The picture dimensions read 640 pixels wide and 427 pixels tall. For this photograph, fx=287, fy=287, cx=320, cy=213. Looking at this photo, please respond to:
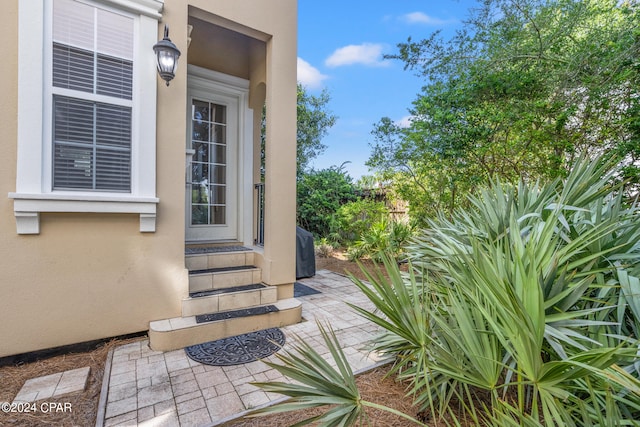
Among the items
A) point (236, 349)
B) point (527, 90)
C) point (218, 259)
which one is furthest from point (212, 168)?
point (527, 90)

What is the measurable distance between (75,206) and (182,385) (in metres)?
1.90

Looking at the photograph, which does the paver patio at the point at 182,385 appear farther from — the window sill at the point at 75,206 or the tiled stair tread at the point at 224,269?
the window sill at the point at 75,206

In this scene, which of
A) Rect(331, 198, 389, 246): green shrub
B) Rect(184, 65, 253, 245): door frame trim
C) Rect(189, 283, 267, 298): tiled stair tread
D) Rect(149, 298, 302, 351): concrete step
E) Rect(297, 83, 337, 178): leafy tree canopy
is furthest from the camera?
Rect(297, 83, 337, 178): leafy tree canopy

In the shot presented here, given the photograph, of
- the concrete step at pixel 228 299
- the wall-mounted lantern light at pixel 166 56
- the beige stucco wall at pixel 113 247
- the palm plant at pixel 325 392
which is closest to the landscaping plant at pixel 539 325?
the palm plant at pixel 325 392

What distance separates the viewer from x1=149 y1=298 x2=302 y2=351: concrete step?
285 cm

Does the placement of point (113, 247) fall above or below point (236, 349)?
above

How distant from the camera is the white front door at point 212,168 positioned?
14.6 feet

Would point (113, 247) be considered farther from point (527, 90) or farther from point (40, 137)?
point (527, 90)

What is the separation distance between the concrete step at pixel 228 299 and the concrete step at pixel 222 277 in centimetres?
7

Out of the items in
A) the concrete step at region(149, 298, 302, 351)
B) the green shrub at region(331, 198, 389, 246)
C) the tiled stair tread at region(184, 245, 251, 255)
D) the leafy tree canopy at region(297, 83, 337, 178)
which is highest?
the leafy tree canopy at region(297, 83, 337, 178)

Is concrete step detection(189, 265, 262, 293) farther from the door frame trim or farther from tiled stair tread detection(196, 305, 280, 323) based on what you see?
the door frame trim

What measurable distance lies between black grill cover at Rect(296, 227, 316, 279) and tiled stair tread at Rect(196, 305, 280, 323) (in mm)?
2294

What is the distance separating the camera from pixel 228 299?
338 centimetres

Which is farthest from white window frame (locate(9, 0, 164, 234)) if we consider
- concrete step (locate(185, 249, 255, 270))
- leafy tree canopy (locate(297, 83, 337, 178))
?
leafy tree canopy (locate(297, 83, 337, 178))
